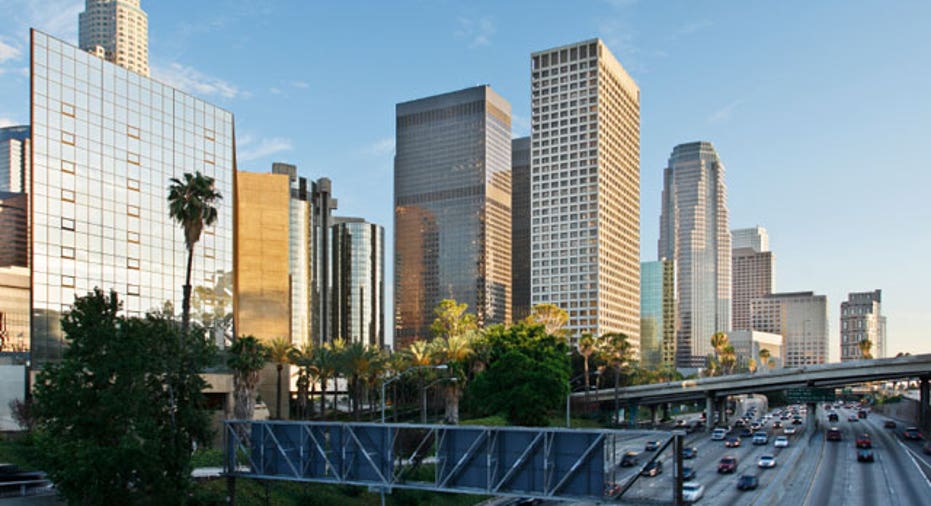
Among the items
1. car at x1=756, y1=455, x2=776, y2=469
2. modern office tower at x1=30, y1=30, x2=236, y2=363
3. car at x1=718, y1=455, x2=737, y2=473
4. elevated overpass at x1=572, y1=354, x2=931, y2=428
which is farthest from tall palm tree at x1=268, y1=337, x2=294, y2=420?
elevated overpass at x1=572, y1=354, x2=931, y2=428

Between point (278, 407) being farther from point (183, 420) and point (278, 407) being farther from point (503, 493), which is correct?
point (503, 493)

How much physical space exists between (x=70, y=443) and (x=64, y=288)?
37.5m

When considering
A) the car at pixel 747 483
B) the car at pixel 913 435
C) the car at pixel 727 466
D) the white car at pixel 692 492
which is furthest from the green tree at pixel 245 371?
the car at pixel 913 435

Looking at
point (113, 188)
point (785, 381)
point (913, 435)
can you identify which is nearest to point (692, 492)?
point (113, 188)

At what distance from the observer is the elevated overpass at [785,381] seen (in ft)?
386

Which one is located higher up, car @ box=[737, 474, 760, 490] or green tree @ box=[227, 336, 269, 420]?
green tree @ box=[227, 336, 269, 420]

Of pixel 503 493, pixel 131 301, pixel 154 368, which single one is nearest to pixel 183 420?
pixel 154 368

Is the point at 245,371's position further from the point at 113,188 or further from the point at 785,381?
the point at 785,381

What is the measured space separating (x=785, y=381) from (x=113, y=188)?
10752 centimetres

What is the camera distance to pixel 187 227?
67375 millimetres

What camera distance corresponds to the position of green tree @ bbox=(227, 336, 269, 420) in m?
72.9

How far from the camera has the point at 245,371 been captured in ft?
242

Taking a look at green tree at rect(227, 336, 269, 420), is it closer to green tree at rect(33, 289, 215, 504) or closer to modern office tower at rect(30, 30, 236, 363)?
modern office tower at rect(30, 30, 236, 363)

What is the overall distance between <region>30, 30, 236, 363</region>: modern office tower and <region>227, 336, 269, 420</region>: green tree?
1664 centimetres
